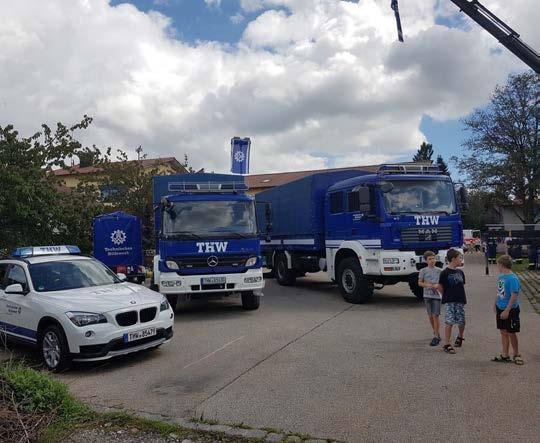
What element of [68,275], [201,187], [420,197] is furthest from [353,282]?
[68,275]

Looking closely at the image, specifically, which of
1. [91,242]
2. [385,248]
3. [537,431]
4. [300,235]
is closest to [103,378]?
[537,431]

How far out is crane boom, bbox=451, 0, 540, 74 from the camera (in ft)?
58.1

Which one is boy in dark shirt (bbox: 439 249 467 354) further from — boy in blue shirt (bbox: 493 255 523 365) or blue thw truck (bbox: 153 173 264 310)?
blue thw truck (bbox: 153 173 264 310)

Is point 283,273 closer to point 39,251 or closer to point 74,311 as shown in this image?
point 39,251

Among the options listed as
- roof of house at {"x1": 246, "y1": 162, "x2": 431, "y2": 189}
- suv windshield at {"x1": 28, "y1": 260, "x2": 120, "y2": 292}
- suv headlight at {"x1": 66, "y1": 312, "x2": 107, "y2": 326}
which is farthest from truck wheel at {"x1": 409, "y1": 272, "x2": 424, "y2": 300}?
roof of house at {"x1": 246, "y1": 162, "x2": 431, "y2": 189}

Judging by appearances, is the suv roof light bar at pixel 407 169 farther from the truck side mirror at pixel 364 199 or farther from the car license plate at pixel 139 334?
the car license plate at pixel 139 334

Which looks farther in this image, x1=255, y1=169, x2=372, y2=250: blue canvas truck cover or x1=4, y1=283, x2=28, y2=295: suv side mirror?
x1=255, y1=169, x2=372, y2=250: blue canvas truck cover

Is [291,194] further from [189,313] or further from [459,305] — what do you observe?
[459,305]

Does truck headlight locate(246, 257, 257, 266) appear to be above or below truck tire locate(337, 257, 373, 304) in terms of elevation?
above

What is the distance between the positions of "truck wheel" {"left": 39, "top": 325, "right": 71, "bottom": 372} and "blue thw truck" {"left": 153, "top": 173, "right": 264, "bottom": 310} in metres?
3.66

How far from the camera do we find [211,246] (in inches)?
416

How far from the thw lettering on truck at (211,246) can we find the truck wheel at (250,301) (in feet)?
4.26

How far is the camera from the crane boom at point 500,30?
58.1 feet

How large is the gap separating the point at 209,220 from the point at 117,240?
20.7ft
